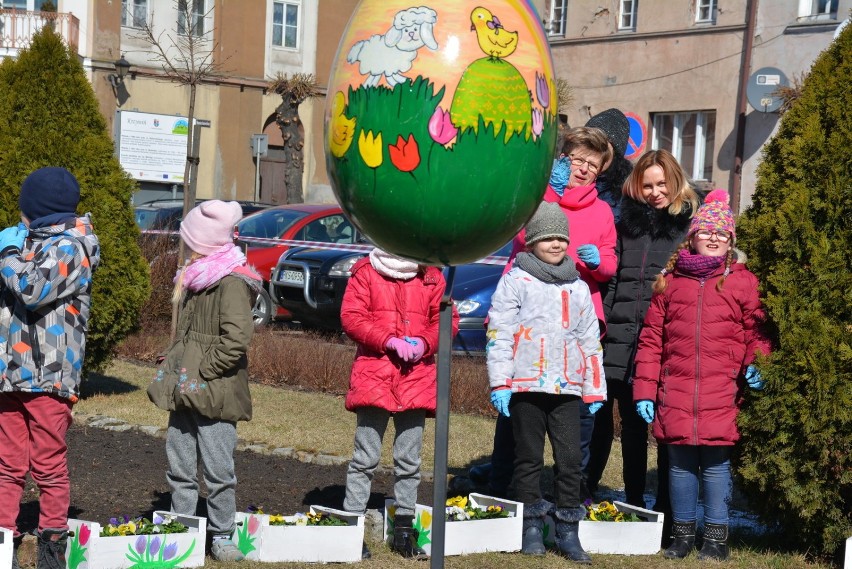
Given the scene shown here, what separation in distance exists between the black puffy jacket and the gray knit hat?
735mm

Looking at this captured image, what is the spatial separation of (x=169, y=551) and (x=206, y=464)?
43 cm

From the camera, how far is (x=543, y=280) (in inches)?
231

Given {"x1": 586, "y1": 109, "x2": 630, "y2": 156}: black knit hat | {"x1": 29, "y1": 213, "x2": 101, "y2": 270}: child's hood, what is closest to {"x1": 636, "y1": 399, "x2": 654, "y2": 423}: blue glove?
{"x1": 586, "y1": 109, "x2": 630, "y2": 156}: black knit hat

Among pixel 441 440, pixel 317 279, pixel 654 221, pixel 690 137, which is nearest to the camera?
pixel 441 440

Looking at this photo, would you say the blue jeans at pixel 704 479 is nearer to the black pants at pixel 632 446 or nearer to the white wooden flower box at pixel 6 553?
the black pants at pixel 632 446

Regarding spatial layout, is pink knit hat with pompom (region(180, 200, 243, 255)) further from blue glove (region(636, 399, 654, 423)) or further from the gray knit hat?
blue glove (region(636, 399, 654, 423))

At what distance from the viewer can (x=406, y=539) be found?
5.75m

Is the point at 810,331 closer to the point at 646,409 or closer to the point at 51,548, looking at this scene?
the point at 646,409

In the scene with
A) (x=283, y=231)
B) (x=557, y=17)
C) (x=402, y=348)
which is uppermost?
(x=557, y=17)

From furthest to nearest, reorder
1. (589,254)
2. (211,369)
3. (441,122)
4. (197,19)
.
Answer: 1. (197,19)
2. (589,254)
3. (211,369)
4. (441,122)

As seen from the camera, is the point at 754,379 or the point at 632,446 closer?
the point at 754,379

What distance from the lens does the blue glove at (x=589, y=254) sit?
6.11 metres

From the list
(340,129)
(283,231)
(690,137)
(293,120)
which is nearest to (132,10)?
(293,120)

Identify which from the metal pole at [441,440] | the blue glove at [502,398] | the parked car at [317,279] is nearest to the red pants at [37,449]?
the blue glove at [502,398]
